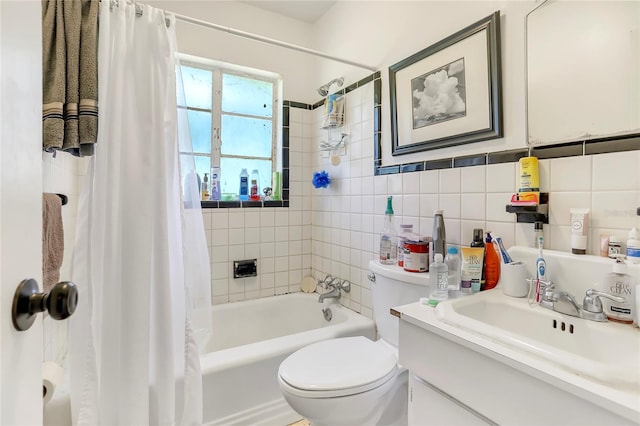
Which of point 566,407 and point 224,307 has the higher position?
point 566,407

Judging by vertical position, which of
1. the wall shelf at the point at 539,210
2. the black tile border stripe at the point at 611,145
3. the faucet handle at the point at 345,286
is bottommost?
the faucet handle at the point at 345,286

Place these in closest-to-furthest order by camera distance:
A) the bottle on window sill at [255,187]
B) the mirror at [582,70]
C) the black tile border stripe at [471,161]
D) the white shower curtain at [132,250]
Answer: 1. the mirror at [582,70]
2. the white shower curtain at [132,250]
3. the black tile border stripe at [471,161]
4. the bottle on window sill at [255,187]

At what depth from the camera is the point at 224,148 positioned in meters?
2.24

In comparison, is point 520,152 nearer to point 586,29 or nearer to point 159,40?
point 586,29

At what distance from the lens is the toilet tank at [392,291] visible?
1275 millimetres

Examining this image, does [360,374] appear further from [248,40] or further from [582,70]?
[248,40]

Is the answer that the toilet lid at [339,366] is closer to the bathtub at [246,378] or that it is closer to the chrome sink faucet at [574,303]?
the bathtub at [246,378]

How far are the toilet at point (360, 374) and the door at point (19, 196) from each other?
77cm

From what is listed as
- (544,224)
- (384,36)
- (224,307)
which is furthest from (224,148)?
(544,224)

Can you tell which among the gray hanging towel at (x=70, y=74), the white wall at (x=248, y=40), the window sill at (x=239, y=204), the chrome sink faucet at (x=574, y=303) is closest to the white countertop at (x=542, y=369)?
the chrome sink faucet at (x=574, y=303)

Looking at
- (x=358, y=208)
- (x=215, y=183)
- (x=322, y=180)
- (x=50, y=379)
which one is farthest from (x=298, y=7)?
(x=50, y=379)

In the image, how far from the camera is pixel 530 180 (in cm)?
106

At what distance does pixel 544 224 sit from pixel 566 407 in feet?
2.14

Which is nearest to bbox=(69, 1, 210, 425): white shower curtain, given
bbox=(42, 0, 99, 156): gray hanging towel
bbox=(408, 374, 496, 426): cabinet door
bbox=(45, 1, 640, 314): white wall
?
bbox=(42, 0, 99, 156): gray hanging towel
